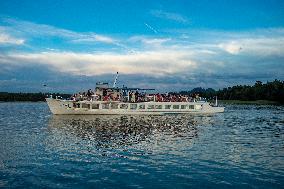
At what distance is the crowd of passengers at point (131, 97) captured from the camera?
87062 millimetres

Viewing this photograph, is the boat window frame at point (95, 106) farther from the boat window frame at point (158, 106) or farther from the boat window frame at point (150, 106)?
the boat window frame at point (158, 106)

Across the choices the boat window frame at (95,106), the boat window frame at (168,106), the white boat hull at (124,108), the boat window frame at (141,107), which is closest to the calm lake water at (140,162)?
the white boat hull at (124,108)

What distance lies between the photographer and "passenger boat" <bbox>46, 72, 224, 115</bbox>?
85062 millimetres

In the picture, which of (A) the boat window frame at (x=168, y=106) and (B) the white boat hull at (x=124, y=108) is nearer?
(B) the white boat hull at (x=124, y=108)

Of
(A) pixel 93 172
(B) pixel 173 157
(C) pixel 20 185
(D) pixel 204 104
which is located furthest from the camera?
(D) pixel 204 104

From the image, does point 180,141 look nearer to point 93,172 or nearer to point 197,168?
point 197,168

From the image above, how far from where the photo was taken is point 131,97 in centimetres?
9006

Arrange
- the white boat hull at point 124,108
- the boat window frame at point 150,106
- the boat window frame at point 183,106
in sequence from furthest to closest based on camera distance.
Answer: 1. the boat window frame at point 183,106
2. the boat window frame at point 150,106
3. the white boat hull at point 124,108

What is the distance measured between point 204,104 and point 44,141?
62.8 meters

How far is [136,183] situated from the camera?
22562 millimetres

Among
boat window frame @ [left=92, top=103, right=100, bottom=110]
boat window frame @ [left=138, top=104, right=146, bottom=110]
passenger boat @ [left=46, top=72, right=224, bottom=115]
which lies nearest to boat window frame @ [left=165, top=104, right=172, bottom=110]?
passenger boat @ [left=46, top=72, right=224, bottom=115]

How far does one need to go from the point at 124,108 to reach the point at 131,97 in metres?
3.25

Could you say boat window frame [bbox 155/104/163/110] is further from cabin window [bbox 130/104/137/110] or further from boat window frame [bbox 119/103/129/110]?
boat window frame [bbox 119/103/129/110]

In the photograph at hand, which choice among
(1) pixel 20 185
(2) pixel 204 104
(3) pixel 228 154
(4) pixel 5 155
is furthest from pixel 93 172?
(2) pixel 204 104
